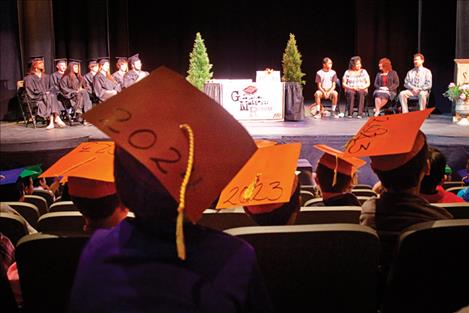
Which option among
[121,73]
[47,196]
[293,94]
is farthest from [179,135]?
[121,73]

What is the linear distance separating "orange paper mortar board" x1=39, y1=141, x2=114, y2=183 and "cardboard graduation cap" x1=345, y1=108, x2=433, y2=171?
3.25 feet

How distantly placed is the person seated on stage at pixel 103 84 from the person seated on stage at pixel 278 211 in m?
8.57

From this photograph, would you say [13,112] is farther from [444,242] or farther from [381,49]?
[444,242]

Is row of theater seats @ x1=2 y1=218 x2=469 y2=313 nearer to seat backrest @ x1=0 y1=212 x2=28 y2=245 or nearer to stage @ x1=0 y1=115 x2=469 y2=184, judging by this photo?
seat backrest @ x1=0 y1=212 x2=28 y2=245

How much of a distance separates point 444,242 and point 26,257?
131cm

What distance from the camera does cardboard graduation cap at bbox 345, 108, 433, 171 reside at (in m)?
2.17

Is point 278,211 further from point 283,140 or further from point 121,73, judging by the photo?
point 121,73

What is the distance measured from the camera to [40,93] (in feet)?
31.5

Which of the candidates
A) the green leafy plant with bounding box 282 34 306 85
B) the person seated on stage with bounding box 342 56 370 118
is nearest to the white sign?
the green leafy plant with bounding box 282 34 306 85

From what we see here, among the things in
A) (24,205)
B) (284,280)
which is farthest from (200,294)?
(24,205)

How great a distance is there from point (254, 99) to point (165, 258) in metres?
8.71

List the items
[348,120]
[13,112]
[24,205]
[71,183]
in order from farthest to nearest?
[13,112], [348,120], [24,205], [71,183]

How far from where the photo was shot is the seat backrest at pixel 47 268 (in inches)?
68.6

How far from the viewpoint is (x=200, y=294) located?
3.31 ft
